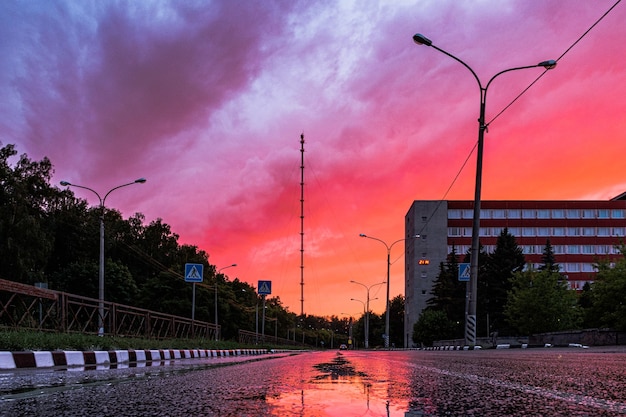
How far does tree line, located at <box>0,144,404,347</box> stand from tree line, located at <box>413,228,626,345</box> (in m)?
29.4

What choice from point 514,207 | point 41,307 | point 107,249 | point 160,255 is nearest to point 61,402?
point 41,307

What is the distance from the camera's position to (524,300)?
4966 centimetres

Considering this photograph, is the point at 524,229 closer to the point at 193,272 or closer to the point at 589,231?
the point at 589,231

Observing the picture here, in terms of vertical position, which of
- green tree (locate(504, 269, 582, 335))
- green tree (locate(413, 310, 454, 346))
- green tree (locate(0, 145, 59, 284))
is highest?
green tree (locate(0, 145, 59, 284))

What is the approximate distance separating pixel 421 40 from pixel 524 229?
9050cm

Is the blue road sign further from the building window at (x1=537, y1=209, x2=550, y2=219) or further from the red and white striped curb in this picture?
the building window at (x1=537, y1=209, x2=550, y2=219)

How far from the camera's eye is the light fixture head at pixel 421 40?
22828 millimetres

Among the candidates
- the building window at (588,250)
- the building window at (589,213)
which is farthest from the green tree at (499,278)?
the building window at (589,213)

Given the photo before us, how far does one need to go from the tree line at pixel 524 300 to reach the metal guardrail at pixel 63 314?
2365 centimetres

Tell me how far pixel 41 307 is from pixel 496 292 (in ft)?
221

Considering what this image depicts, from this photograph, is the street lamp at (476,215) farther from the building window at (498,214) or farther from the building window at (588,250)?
the building window at (588,250)

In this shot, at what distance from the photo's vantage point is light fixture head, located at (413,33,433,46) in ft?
74.9

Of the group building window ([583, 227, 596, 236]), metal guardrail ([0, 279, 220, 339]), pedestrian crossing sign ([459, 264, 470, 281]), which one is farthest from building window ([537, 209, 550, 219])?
metal guardrail ([0, 279, 220, 339])

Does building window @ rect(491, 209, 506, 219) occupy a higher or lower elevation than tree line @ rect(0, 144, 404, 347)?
higher
